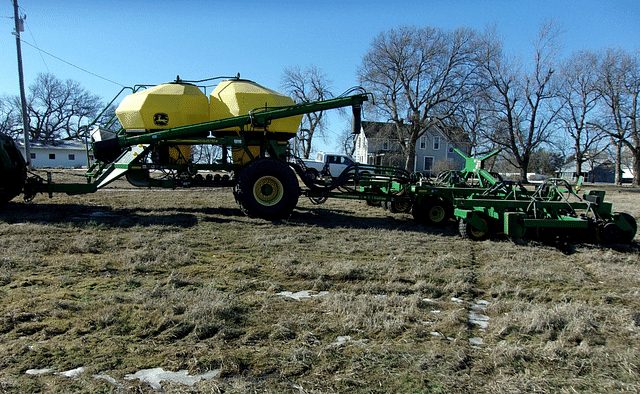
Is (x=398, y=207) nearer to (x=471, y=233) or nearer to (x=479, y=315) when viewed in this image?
(x=471, y=233)

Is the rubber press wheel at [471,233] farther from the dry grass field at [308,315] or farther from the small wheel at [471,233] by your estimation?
the dry grass field at [308,315]

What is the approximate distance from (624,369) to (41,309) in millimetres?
4588

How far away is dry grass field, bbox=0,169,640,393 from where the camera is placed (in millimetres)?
2777

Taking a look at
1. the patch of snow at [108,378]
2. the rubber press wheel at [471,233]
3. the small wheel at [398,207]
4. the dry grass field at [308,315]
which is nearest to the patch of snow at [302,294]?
the dry grass field at [308,315]

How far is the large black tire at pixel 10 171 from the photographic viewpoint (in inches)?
356

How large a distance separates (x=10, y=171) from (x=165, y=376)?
882 centimetres

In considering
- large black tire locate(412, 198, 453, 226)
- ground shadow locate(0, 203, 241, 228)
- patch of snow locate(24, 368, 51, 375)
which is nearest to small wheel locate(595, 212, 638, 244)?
large black tire locate(412, 198, 453, 226)

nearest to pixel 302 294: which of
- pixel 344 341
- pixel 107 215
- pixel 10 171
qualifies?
pixel 344 341

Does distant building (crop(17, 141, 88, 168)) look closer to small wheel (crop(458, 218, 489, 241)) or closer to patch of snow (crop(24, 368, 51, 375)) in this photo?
small wheel (crop(458, 218, 489, 241))

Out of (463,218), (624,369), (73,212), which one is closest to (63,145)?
(73,212)

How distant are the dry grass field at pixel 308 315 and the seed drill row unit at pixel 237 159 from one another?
2257 millimetres

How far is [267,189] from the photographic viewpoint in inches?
369

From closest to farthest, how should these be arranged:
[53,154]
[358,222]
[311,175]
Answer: [358,222], [311,175], [53,154]

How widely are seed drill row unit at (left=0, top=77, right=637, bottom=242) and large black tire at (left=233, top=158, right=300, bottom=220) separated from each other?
22mm
